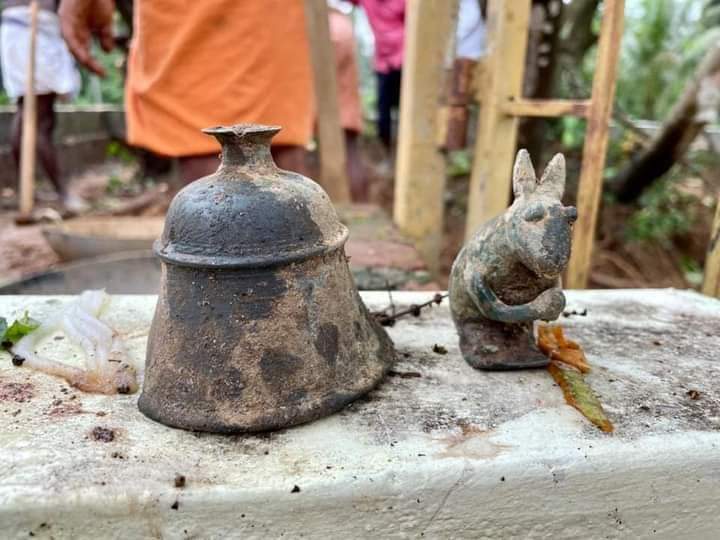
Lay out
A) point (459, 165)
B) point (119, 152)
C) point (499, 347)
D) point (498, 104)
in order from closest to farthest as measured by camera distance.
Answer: point (499, 347) < point (498, 104) < point (459, 165) < point (119, 152)

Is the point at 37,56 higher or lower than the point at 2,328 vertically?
higher

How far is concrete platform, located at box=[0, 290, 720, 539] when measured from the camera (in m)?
0.97

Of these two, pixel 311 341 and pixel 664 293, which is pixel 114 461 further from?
pixel 664 293

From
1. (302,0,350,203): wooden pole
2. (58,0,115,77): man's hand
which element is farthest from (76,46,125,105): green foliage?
(302,0,350,203): wooden pole

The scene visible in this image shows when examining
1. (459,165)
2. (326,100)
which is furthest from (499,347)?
(459,165)

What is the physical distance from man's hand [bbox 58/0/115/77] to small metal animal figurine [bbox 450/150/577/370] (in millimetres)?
2652

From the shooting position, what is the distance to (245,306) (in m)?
1.10

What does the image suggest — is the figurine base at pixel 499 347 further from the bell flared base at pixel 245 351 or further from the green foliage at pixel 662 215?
the green foliage at pixel 662 215

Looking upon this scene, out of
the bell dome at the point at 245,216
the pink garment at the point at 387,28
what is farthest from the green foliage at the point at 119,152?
the bell dome at the point at 245,216

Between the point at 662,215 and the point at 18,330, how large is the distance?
4.83 metres

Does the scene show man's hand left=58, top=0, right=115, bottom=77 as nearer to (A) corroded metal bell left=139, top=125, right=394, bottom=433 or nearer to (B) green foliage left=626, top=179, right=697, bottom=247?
(A) corroded metal bell left=139, top=125, right=394, bottom=433

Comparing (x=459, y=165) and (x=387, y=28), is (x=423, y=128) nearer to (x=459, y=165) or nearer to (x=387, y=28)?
(x=387, y=28)

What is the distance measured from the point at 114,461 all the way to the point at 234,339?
26 centimetres

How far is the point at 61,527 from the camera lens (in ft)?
3.15
